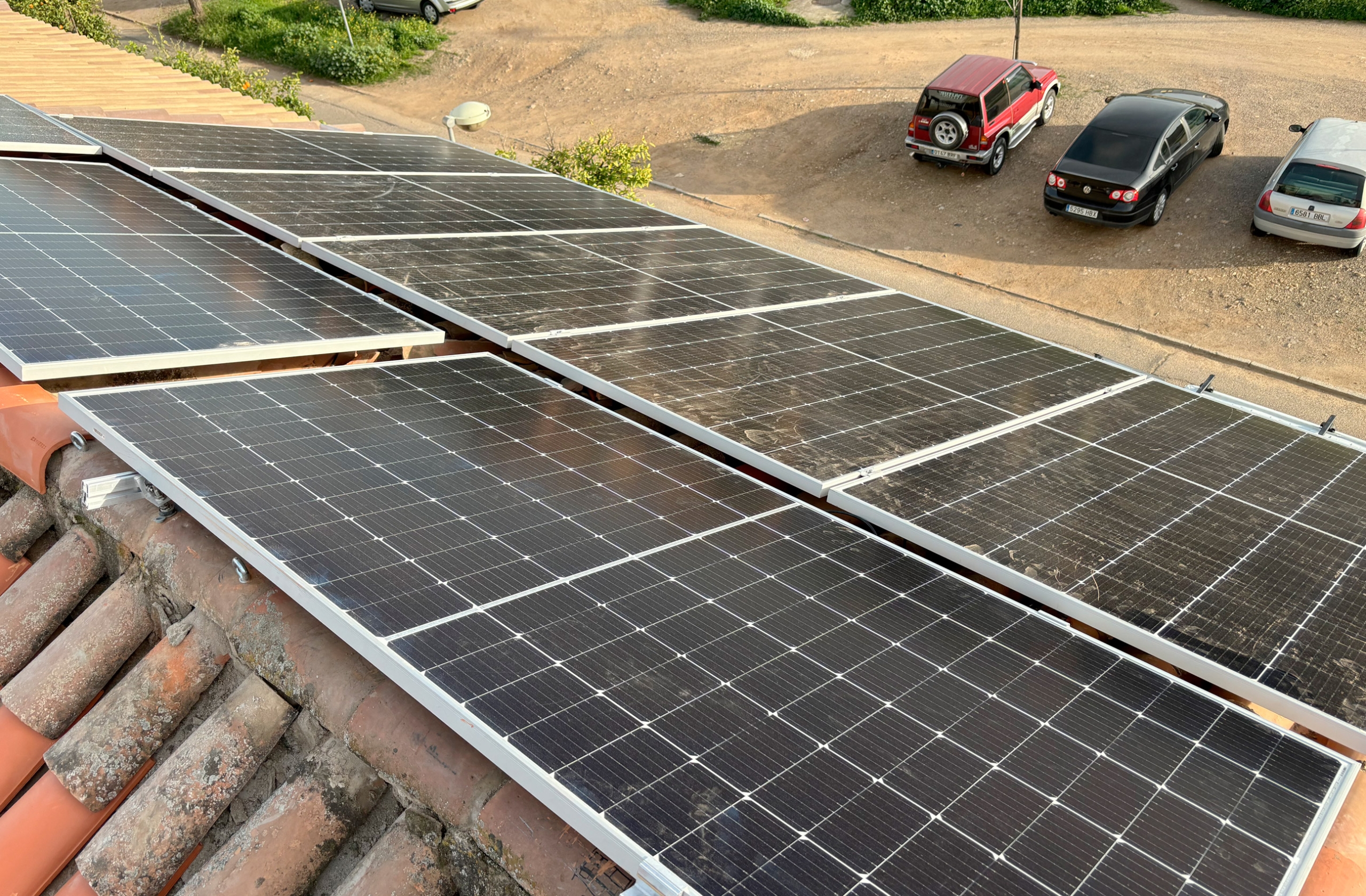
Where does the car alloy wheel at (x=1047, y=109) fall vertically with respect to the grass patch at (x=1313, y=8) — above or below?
below

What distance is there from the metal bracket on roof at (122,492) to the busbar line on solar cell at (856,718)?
2919 mm

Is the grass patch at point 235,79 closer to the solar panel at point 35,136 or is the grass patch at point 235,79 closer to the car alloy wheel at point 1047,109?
the solar panel at point 35,136

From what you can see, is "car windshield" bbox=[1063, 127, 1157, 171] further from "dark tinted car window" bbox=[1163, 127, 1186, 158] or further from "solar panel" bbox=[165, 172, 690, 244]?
"solar panel" bbox=[165, 172, 690, 244]

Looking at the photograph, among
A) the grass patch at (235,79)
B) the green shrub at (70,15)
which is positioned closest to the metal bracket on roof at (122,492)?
the grass patch at (235,79)

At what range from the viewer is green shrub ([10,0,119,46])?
111 ft

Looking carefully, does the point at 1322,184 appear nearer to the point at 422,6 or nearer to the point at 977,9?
the point at 977,9

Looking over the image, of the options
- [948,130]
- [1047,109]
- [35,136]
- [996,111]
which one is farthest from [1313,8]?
[35,136]

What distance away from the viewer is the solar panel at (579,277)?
35.7 feet

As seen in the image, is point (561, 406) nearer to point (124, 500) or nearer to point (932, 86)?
point (124, 500)

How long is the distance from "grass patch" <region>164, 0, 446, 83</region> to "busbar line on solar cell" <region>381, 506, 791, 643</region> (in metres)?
42.0

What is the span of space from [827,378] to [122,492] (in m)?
6.68

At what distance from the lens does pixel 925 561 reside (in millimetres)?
7234

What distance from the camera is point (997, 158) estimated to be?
29641mm

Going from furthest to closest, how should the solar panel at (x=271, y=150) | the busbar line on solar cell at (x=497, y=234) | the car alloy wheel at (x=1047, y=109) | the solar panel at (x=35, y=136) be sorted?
the car alloy wheel at (x=1047, y=109), the solar panel at (x=271, y=150), the solar panel at (x=35, y=136), the busbar line on solar cell at (x=497, y=234)
